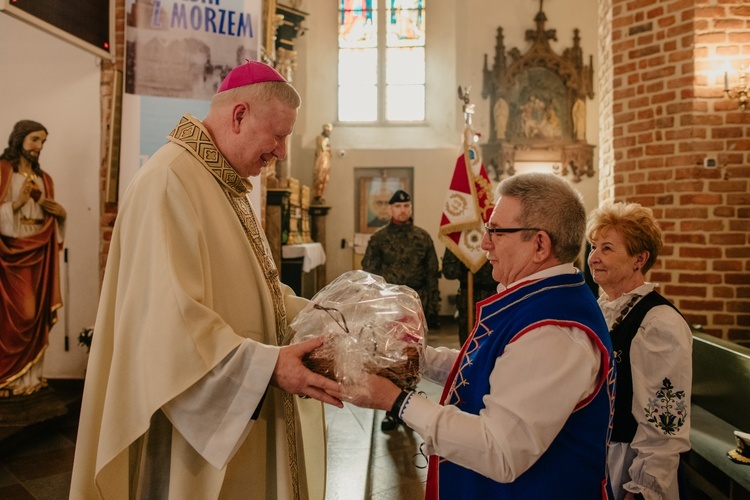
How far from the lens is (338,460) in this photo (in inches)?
156

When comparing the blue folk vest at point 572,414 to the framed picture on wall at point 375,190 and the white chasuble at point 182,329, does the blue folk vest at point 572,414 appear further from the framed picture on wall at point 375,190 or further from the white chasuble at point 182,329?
the framed picture on wall at point 375,190

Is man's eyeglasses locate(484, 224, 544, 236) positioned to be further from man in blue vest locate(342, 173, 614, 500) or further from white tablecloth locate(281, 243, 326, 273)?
white tablecloth locate(281, 243, 326, 273)

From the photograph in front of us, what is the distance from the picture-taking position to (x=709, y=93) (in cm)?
417

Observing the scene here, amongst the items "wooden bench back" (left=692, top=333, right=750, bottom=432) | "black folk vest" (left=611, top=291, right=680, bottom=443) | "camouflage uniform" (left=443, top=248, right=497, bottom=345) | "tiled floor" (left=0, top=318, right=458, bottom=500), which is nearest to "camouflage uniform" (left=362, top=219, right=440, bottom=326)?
"camouflage uniform" (left=443, top=248, right=497, bottom=345)

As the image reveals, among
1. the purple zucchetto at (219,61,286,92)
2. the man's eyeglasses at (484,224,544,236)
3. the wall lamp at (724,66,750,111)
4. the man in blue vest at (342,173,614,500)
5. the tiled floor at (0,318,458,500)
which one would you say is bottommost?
the tiled floor at (0,318,458,500)

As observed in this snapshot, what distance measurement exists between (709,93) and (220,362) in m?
4.19

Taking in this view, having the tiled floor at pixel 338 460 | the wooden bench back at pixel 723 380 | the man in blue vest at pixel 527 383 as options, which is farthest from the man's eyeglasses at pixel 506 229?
the tiled floor at pixel 338 460

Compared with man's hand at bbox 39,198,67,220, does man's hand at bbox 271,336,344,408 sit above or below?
below

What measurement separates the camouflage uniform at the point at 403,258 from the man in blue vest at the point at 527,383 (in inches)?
142

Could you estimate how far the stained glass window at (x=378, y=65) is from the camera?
13094 millimetres

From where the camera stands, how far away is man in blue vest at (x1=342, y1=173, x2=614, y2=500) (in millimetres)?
1262

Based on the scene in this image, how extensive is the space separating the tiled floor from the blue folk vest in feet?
6.95

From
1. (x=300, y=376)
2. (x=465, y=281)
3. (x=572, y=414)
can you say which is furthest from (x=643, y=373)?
(x=465, y=281)

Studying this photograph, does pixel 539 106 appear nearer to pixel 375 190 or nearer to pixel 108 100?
pixel 375 190
